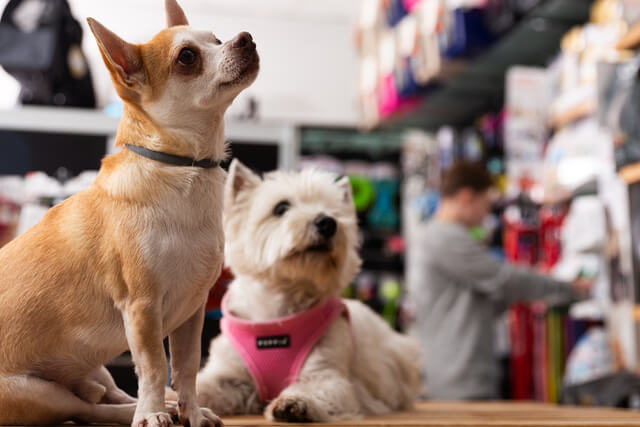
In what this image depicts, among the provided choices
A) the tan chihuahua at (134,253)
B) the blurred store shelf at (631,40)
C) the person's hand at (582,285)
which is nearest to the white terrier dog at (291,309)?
the tan chihuahua at (134,253)

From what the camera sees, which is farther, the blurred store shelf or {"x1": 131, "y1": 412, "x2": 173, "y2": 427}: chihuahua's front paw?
the blurred store shelf

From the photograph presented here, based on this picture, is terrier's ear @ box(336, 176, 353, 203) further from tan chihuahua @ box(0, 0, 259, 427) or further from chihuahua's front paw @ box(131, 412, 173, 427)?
chihuahua's front paw @ box(131, 412, 173, 427)

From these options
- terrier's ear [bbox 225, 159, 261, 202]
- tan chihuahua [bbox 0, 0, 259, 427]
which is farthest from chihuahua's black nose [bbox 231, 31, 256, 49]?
terrier's ear [bbox 225, 159, 261, 202]

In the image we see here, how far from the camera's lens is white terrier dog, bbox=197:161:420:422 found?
4.13ft

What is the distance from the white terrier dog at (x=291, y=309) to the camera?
1.26 m

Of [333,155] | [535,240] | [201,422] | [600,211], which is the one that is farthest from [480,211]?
[201,422]

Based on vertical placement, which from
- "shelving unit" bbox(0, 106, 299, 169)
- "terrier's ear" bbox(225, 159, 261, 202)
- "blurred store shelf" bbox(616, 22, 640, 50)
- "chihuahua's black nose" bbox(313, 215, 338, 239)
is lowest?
"chihuahua's black nose" bbox(313, 215, 338, 239)

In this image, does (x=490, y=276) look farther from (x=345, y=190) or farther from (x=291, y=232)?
(x=291, y=232)

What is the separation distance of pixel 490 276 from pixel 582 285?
37cm

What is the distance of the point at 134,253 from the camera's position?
75 cm

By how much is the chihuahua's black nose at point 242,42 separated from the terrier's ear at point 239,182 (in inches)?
21.2

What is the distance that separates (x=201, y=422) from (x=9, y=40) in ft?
3.16

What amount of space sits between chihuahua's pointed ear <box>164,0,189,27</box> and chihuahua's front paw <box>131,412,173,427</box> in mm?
477

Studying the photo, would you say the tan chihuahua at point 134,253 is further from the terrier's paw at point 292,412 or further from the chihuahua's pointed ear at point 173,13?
the terrier's paw at point 292,412
